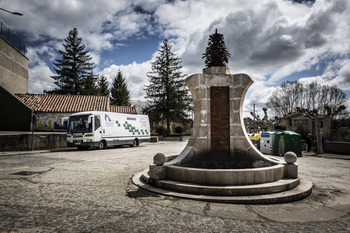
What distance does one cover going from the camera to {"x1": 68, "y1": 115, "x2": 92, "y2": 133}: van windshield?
56.4 feet

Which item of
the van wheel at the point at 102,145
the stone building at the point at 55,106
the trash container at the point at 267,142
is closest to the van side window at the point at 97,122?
the van wheel at the point at 102,145

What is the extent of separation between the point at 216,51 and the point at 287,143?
9.36m

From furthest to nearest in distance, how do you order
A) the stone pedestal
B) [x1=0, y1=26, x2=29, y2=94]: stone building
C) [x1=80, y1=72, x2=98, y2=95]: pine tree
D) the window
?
the window < [x1=80, y1=72, x2=98, y2=95]: pine tree < [x1=0, y1=26, x2=29, y2=94]: stone building < the stone pedestal

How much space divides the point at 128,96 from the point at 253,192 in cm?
4356

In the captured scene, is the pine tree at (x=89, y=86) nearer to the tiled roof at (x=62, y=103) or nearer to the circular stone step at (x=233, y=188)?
the tiled roof at (x=62, y=103)

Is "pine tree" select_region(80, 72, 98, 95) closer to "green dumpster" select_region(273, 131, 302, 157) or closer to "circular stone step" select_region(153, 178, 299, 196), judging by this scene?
"green dumpster" select_region(273, 131, 302, 157)

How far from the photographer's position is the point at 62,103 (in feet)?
88.0

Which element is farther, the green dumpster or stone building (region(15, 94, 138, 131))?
stone building (region(15, 94, 138, 131))

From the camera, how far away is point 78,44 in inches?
1590

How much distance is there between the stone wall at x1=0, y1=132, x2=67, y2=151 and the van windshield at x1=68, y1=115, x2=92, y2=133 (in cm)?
214

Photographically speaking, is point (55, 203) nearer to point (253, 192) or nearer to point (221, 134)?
point (253, 192)

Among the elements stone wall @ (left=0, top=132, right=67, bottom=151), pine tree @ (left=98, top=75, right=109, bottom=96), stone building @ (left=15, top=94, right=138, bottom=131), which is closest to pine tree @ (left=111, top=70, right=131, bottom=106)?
pine tree @ (left=98, top=75, right=109, bottom=96)

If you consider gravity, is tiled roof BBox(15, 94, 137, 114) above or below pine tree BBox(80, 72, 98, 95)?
below

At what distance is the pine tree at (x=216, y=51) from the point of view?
7215mm
